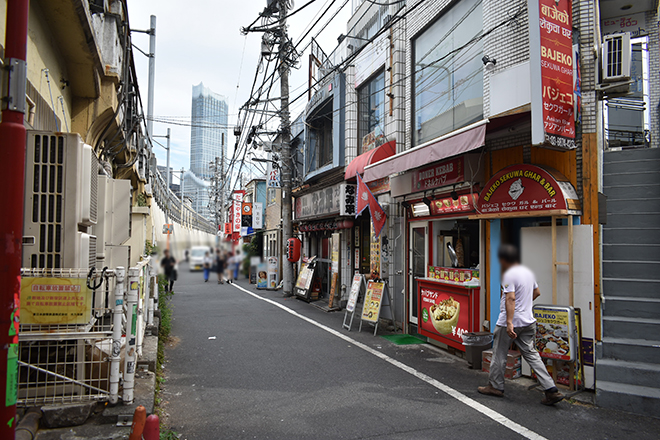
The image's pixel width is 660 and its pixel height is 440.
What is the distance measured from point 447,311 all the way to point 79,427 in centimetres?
596

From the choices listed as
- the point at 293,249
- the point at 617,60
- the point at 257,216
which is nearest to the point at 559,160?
the point at 617,60

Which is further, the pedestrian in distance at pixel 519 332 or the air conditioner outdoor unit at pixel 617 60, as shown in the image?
the air conditioner outdoor unit at pixel 617 60

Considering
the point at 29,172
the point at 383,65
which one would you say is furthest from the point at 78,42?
the point at 383,65

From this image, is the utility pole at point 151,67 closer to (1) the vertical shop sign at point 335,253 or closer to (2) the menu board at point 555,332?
(1) the vertical shop sign at point 335,253

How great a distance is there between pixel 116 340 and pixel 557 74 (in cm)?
621

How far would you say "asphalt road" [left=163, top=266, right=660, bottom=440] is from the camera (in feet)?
15.0

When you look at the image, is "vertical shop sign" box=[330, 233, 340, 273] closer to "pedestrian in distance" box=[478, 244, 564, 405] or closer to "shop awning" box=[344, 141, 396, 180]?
"shop awning" box=[344, 141, 396, 180]

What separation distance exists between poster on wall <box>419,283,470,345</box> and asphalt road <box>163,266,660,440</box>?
413 millimetres

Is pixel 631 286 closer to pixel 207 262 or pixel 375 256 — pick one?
pixel 375 256

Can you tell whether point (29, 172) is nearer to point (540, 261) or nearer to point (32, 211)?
point (32, 211)

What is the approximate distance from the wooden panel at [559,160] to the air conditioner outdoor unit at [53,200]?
20.2 ft

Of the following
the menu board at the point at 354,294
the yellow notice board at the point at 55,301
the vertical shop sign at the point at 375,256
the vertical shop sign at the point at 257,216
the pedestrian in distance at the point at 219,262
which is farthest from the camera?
the vertical shop sign at the point at 257,216

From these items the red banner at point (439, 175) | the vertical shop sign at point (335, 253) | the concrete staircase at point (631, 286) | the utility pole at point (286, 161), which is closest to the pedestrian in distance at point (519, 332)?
the concrete staircase at point (631, 286)

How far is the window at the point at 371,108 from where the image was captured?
12.1 metres
